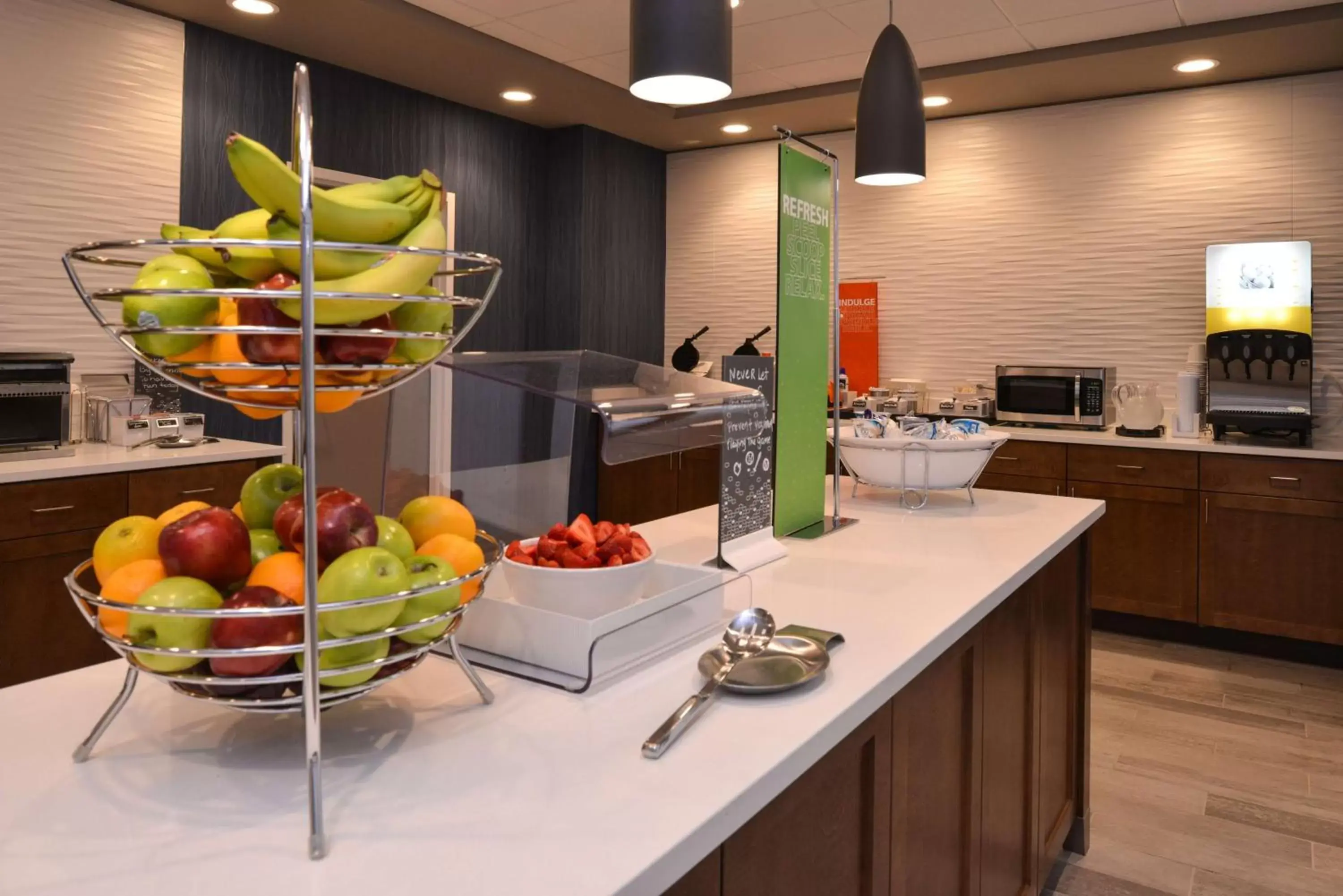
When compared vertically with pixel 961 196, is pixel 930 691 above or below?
below

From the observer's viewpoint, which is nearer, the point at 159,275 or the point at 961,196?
the point at 159,275

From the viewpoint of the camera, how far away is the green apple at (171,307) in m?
0.73

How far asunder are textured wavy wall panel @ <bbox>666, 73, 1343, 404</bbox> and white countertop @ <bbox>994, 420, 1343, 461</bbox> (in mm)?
364

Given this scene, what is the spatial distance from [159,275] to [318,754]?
387 millimetres

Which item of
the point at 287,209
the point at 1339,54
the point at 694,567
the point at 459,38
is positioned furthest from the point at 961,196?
the point at 287,209

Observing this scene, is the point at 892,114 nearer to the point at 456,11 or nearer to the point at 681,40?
the point at 681,40

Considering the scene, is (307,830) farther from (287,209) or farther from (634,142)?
(634,142)

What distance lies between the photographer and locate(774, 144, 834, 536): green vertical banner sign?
1902 millimetres

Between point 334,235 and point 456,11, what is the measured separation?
11.4 feet

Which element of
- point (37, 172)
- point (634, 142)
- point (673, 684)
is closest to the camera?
point (673, 684)

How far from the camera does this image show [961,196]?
4.99 m

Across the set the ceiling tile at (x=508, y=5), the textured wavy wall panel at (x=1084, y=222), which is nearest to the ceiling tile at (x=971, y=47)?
the textured wavy wall panel at (x=1084, y=222)

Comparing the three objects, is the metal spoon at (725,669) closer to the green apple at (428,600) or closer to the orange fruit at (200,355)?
the green apple at (428,600)

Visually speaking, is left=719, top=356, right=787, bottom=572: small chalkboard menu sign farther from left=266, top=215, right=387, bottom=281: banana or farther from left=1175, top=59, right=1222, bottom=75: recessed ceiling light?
left=1175, top=59, right=1222, bottom=75: recessed ceiling light
